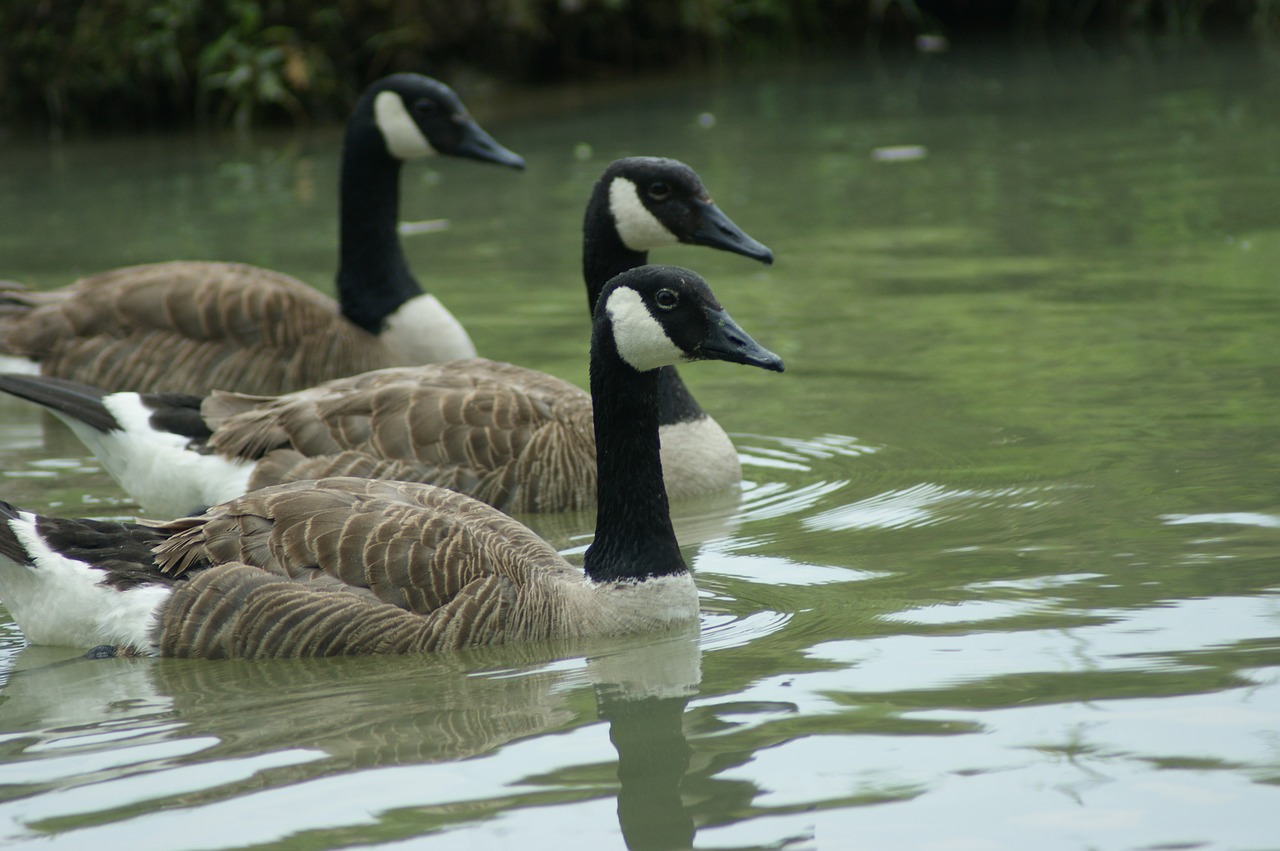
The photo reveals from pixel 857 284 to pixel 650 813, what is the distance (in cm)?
843

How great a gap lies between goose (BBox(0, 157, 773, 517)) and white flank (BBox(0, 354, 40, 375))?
2634 mm

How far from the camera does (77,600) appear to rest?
6.82m

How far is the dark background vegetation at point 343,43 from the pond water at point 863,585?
5.83m

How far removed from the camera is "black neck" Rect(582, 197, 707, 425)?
31.2 feet

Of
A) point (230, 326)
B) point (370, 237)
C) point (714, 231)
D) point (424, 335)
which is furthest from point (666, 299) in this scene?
point (370, 237)

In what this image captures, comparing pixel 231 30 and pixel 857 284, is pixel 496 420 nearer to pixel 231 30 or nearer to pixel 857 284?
pixel 857 284

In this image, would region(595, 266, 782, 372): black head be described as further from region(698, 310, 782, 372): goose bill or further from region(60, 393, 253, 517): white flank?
region(60, 393, 253, 517): white flank

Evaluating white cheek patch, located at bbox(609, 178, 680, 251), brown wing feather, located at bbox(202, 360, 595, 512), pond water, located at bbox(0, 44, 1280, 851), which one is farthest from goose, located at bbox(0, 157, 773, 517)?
pond water, located at bbox(0, 44, 1280, 851)

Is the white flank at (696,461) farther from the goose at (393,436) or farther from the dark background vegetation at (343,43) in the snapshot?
the dark background vegetation at (343,43)

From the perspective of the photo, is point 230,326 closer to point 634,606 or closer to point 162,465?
point 162,465

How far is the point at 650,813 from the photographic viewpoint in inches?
205

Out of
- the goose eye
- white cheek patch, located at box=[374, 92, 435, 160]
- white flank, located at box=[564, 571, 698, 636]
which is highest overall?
white cheek patch, located at box=[374, 92, 435, 160]

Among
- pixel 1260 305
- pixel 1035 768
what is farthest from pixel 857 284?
pixel 1035 768

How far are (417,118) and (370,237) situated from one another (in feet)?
3.25
